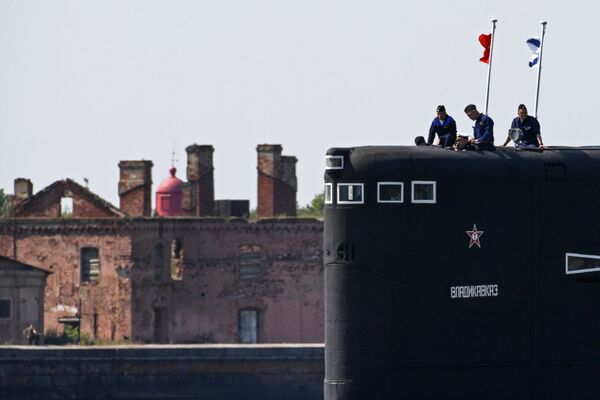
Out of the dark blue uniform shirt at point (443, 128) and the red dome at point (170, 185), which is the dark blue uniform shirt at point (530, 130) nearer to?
the dark blue uniform shirt at point (443, 128)

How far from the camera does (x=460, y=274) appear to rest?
88.1 feet

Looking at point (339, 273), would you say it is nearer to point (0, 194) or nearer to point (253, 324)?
point (253, 324)

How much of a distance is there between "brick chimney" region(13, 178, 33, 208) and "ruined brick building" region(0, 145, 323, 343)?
2229mm

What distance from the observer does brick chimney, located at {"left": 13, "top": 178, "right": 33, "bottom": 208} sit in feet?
285

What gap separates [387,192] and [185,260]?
57320mm

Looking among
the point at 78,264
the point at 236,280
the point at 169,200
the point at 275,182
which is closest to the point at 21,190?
the point at 78,264

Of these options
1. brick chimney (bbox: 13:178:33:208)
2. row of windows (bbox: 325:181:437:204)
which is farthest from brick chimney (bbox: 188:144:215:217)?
row of windows (bbox: 325:181:437:204)

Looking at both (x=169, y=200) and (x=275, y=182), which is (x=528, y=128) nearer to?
(x=275, y=182)

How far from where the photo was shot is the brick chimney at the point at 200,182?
3334 inches

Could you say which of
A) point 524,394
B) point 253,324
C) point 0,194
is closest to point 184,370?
point 253,324

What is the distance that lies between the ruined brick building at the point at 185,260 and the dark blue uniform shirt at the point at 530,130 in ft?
177

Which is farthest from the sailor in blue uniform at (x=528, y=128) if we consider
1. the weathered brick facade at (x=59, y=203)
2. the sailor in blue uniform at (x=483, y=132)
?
the weathered brick facade at (x=59, y=203)

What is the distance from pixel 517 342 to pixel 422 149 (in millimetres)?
3193

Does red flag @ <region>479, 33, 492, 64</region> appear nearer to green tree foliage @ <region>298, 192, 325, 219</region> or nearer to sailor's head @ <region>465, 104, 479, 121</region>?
sailor's head @ <region>465, 104, 479, 121</region>
